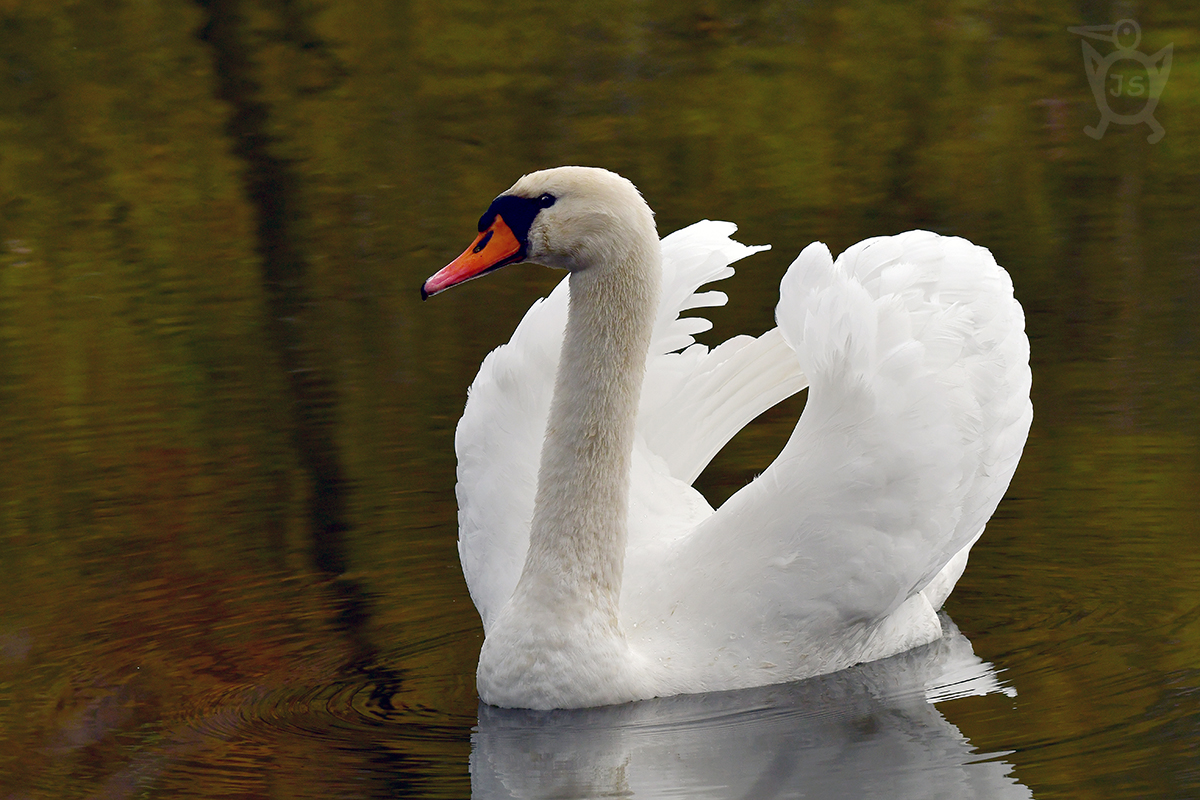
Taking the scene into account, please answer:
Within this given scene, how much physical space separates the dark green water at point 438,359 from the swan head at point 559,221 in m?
1.31

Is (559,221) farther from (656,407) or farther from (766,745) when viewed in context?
(766,745)

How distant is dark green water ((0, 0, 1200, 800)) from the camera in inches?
203

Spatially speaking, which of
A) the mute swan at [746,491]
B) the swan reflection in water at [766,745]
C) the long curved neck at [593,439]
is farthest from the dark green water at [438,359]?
the long curved neck at [593,439]

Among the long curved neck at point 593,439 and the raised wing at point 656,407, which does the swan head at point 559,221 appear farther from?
the raised wing at point 656,407

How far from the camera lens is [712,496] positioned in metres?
7.34

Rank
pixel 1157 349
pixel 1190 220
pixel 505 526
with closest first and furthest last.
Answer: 1. pixel 505 526
2. pixel 1157 349
3. pixel 1190 220

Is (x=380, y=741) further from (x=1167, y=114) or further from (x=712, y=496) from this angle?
(x=1167, y=114)

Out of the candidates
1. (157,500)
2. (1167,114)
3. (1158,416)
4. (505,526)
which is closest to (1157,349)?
(1158,416)

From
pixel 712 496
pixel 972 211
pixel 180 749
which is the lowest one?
pixel 972 211

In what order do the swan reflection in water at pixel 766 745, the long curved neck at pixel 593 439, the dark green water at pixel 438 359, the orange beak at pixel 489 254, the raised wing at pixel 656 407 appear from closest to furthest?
the swan reflection in water at pixel 766 745 < the dark green water at pixel 438 359 < the orange beak at pixel 489 254 < the long curved neck at pixel 593 439 < the raised wing at pixel 656 407

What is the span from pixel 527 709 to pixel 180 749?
3.21 ft

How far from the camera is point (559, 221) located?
5.31m

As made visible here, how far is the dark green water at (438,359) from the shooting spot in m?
5.17

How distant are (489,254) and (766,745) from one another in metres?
1.57
